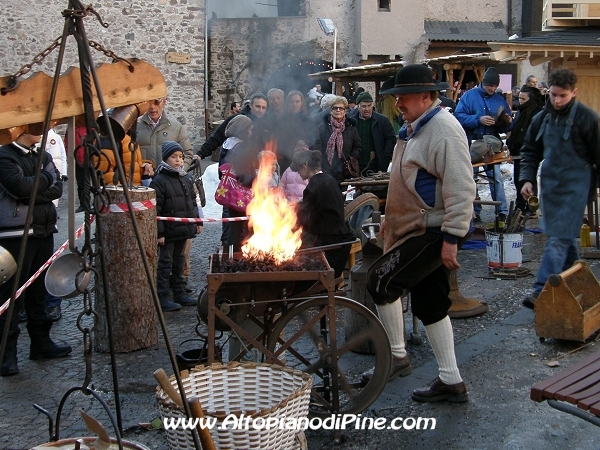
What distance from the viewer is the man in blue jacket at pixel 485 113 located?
1035cm

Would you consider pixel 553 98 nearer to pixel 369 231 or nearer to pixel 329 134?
pixel 369 231

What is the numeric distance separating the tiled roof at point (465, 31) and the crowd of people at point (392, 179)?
15995 millimetres

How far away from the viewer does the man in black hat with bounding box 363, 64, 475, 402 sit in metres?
4.29

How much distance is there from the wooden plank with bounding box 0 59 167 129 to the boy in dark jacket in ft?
11.5

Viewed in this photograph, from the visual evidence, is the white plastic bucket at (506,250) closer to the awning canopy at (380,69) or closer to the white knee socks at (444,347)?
the white knee socks at (444,347)

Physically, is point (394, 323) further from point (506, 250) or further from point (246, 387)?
point (506, 250)

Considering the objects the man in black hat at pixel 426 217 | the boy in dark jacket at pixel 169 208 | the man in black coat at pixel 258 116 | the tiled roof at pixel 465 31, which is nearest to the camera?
the man in black hat at pixel 426 217

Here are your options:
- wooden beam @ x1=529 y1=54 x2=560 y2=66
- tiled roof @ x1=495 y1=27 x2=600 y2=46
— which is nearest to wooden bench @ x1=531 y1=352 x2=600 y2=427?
tiled roof @ x1=495 y1=27 x2=600 y2=46

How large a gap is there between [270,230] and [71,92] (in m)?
2.01

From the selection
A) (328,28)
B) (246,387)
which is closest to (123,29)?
(328,28)

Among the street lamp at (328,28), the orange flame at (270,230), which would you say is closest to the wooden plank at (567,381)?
the orange flame at (270,230)

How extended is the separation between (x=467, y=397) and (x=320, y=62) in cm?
2204

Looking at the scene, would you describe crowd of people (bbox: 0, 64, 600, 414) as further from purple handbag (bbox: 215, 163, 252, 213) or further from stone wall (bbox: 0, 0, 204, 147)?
stone wall (bbox: 0, 0, 204, 147)

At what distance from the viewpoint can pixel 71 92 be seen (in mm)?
3076
